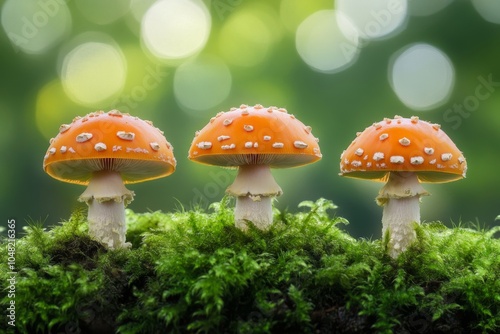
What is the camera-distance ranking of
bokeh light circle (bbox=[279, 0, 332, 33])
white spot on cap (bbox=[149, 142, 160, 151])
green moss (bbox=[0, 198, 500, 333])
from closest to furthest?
green moss (bbox=[0, 198, 500, 333]), white spot on cap (bbox=[149, 142, 160, 151]), bokeh light circle (bbox=[279, 0, 332, 33])

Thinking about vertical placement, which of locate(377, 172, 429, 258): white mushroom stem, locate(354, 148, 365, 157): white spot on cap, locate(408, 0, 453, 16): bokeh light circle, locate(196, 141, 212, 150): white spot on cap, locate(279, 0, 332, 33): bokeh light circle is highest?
locate(279, 0, 332, 33): bokeh light circle

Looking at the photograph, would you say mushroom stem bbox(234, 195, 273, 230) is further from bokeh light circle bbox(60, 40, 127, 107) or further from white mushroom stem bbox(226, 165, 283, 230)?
bokeh light circle bbox(60, 40, 127, 107)

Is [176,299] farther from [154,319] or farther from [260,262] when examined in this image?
[260,262]

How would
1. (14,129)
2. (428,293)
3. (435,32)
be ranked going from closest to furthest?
(428,293), (435,32), (14,129)

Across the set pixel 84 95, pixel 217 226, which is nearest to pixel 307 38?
pixel 84 95

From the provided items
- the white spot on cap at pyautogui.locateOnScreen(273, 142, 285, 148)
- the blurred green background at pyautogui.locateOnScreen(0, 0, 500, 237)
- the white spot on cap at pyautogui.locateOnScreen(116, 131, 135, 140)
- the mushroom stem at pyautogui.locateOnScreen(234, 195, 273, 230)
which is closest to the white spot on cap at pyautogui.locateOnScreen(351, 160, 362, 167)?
the white spot on cap at pyautogui.locateOnScreen(273, 142, 285, 148)

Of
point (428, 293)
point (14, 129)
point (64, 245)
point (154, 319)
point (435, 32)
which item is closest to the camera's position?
point (154, 319)

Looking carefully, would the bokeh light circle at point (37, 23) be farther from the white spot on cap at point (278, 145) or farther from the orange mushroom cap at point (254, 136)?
the white spot on cap at point (278, 145)
